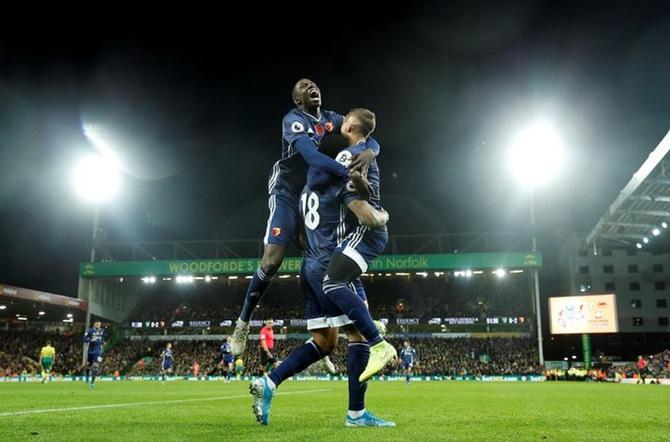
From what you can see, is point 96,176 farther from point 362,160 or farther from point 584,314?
point 362,160

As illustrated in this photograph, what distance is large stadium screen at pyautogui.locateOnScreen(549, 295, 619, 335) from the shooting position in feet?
121

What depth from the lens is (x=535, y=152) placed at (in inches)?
1439

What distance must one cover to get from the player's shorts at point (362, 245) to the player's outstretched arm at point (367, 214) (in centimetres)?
19

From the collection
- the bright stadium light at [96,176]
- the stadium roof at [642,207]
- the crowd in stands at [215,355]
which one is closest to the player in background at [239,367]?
the crowd in stands at [215,355]

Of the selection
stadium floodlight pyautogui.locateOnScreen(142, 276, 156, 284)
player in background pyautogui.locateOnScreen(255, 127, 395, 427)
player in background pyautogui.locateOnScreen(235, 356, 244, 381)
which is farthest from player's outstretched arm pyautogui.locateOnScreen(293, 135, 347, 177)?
stadium floodlight pyautogui.locateOnScreen(142, 276, 156, 284)

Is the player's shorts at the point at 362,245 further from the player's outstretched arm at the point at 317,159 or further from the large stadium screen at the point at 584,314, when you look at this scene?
the large stadium screen at the point at 584,314

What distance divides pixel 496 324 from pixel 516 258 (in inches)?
236

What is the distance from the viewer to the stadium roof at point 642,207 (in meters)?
25.9

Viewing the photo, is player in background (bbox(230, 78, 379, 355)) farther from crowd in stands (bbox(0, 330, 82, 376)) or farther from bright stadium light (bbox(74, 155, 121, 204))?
crowd in stands (bbox(0, 330, 82, 376))

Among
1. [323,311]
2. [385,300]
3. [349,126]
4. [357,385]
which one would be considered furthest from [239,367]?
[349,126]

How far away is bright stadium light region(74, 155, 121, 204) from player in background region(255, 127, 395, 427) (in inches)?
1430

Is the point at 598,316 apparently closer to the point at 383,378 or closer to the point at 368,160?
the point at 383,378

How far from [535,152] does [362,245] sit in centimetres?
3461

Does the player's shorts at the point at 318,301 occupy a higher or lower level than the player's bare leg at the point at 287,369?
higher
